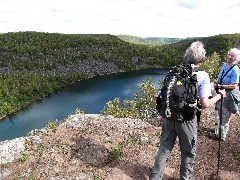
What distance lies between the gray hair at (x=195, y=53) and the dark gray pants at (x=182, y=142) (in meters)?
1.69

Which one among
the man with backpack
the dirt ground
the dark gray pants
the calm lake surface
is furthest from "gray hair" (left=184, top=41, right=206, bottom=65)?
the calm lake surface

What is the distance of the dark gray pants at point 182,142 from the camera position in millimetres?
8133

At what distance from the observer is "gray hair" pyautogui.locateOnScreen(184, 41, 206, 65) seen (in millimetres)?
7773

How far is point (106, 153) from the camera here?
1168 cm

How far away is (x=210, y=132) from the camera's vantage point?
1455cm

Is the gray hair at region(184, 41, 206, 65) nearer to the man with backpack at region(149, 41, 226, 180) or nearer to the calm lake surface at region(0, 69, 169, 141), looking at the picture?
the man with backpack at region(149, 41, 226, 180)

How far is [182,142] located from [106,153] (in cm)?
415

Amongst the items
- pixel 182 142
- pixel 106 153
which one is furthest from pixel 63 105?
pixel 182 142

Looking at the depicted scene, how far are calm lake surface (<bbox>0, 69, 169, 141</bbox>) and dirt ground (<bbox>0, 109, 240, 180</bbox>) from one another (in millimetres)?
89674

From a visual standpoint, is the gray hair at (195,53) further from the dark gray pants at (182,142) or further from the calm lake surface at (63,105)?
the calm lake surface at (63,105)

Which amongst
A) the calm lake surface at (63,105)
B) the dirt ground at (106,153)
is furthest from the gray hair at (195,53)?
the calm lake surface at (63,105)

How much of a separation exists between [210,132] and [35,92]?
512 feet

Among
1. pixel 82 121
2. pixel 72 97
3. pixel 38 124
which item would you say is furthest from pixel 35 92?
pixel 82 121

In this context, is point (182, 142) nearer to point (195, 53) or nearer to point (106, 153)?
point (195, 53)
